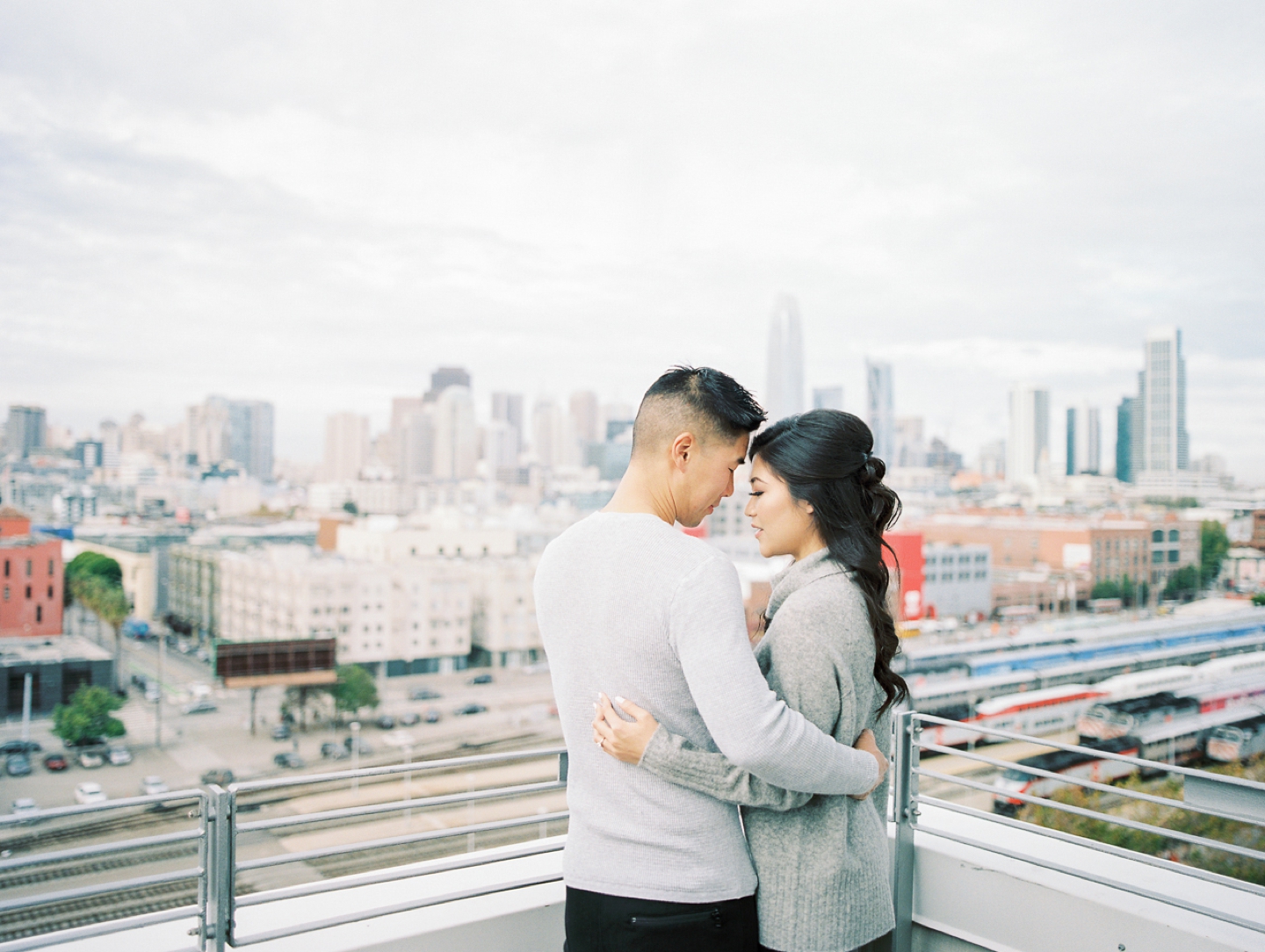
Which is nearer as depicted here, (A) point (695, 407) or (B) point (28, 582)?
(A) point (695, 407)

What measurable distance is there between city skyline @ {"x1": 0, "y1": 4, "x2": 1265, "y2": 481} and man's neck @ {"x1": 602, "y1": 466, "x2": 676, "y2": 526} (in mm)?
14449

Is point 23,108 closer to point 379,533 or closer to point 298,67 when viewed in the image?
point 298,67

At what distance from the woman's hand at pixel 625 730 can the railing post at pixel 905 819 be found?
874mm

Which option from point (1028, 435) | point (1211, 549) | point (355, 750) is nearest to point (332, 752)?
point (355, 750)

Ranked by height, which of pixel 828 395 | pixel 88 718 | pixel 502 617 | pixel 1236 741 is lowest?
pixel 88 718

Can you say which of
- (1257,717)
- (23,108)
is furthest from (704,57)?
(1257,717)

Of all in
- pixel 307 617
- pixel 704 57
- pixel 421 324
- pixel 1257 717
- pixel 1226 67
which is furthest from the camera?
pixel 421 324

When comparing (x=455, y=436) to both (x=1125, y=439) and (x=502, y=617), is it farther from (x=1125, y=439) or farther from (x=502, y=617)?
(x=1125, y=439)

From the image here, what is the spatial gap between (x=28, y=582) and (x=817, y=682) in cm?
1612

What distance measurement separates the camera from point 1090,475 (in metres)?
20.2

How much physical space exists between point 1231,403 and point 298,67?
98.9 feet

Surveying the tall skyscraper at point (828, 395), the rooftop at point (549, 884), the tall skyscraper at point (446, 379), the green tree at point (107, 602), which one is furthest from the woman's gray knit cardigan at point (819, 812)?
the tall skyscraper at point (446, 379)

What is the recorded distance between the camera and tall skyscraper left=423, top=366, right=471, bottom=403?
120ft

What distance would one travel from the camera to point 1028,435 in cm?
2867
